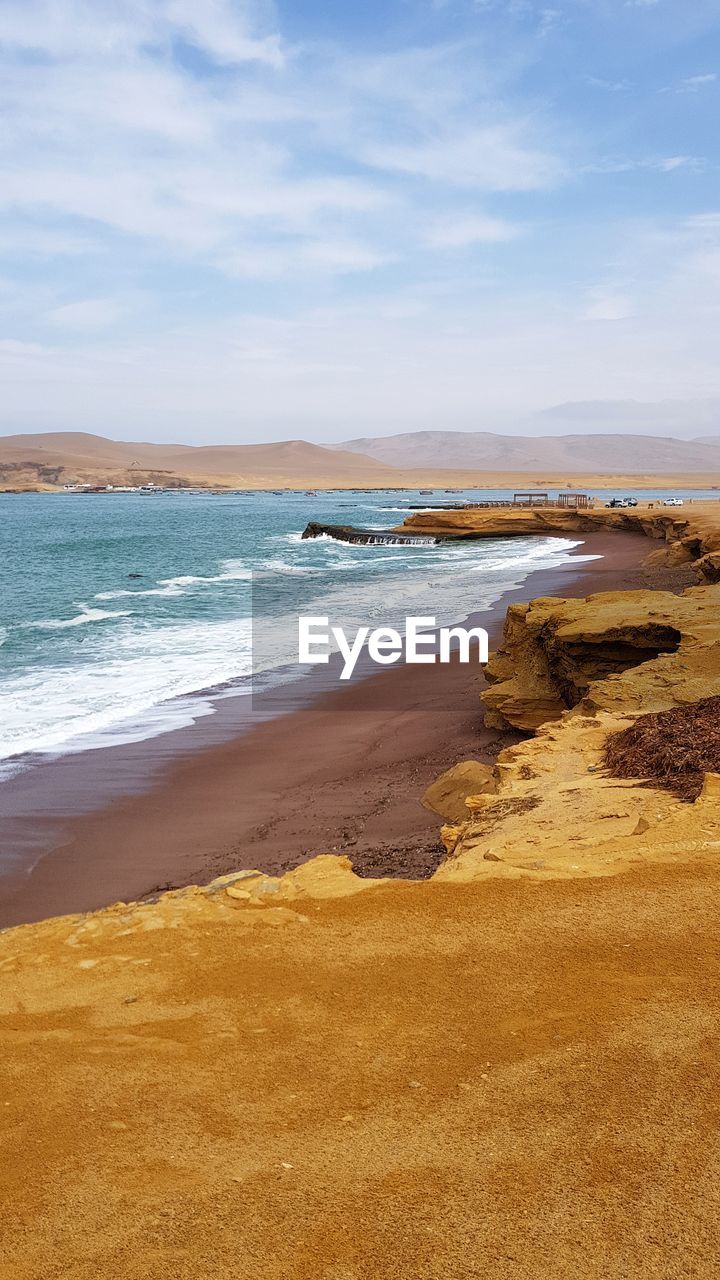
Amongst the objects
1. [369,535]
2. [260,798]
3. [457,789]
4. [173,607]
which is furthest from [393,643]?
[369,535]

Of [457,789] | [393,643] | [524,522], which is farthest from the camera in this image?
[524,522]

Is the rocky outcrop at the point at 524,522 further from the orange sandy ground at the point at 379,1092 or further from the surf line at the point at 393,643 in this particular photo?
the orange sandy ground at the point at 379,1092

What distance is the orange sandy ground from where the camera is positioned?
3068 mm

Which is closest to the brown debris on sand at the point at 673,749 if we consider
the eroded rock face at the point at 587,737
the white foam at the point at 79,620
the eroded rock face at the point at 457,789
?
the eroded rock face at the point at 587,737

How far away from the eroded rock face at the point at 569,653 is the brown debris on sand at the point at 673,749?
338cm

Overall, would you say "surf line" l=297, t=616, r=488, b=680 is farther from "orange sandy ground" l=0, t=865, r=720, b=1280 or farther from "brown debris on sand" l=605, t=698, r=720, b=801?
"orange sandy ground" l=0, t=865, r=720, b=1280

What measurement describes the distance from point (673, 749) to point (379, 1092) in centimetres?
A: 530

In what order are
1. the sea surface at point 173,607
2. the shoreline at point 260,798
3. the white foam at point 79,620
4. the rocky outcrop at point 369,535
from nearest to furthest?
the shoreline at point 260,798 → the sea surface at point 173,607 → the white foam at point 79,620 → the rocky outcrop at point 369,535

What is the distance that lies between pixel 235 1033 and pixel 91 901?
5010mm

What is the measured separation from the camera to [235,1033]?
4410 millimetres

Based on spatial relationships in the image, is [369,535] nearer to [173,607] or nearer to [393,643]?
[173,607]

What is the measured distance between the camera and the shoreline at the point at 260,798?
9180 millimetres

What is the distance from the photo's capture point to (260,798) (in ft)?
38.3

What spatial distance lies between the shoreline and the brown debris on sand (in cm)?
212
